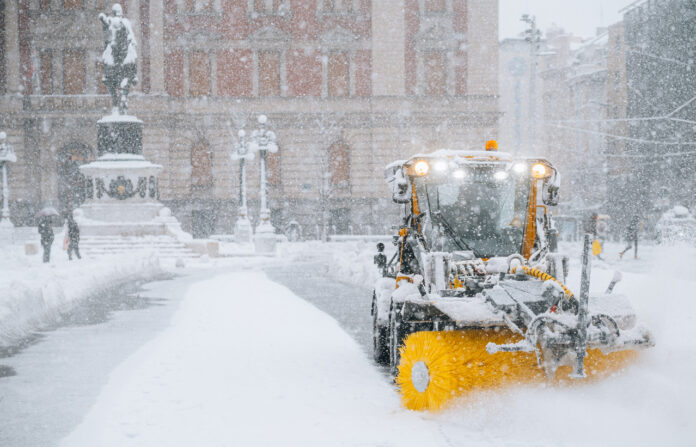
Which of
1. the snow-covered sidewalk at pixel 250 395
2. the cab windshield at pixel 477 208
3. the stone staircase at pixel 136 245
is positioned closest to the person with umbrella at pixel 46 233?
the stone staircase at pixel 136 245

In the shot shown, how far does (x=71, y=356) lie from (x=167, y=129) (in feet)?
129

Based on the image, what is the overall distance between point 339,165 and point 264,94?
19.5 feet

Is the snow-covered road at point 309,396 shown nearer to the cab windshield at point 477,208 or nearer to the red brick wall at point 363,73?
the cab windshield at point 477,208

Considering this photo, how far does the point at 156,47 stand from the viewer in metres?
48.2

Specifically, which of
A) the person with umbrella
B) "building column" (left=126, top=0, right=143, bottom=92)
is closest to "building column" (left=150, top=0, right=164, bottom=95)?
"building column" (left=126, top=0, right=143, bottom=92)

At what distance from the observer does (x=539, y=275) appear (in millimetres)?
6828

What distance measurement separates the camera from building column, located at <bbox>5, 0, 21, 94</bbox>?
48.2m

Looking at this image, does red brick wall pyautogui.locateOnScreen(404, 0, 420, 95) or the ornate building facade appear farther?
Answer: red brick wall pyautogui.locateOnScreen(404, 0, 420, 95)

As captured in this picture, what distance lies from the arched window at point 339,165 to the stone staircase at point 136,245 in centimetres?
1863

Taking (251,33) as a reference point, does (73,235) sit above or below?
below

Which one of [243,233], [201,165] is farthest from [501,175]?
[201,165]

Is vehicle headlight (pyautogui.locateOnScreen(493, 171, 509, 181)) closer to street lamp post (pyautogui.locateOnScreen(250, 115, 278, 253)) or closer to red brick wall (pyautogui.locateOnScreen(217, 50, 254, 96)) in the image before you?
street lamp post (pyautogui.locateOnScreen(250, 115, 278, 253))

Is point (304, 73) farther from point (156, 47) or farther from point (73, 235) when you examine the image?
point (73, 235)

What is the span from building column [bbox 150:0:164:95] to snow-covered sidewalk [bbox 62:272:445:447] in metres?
38.1
